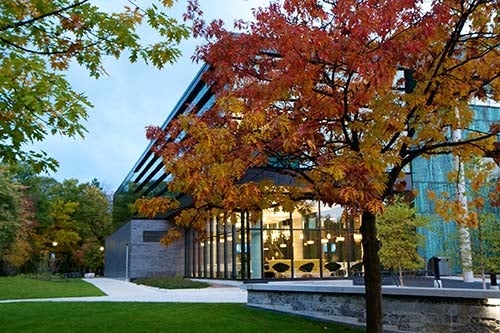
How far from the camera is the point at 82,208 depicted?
67.8 m

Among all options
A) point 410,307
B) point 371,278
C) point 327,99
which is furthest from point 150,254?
point 327,99

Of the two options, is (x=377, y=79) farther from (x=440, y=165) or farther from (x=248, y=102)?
(x=440, y=165)

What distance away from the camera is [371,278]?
25.2ft

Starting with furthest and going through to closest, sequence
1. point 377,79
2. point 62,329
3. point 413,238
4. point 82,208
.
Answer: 1. point 82,208
2. point 413,238
3. point 62,329
4. point 377,79

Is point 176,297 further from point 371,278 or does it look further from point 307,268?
point 371,278

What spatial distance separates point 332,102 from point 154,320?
7.34 m

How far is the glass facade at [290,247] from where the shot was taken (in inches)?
1059

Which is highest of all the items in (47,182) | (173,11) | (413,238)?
(47,182)

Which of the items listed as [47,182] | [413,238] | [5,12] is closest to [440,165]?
[413,238]

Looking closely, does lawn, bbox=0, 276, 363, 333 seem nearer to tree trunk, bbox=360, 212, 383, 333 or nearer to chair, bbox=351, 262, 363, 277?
tree trunk, bbox=360, 212, 383, 333

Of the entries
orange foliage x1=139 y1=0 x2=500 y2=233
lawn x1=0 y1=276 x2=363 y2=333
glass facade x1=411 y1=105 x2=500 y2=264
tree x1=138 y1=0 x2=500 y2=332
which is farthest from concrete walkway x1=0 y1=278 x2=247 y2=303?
glass facade x1=411 y1=105 x2=500 y2=264

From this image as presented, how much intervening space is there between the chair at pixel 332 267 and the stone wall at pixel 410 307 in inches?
608

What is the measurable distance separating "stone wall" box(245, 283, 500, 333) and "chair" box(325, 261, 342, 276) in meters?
15.5

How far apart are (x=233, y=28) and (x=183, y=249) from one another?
31313 mm
